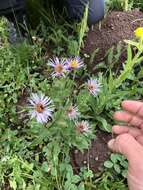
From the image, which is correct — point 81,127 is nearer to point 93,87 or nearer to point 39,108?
point 93,87

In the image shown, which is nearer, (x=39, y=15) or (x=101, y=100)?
(x=101, y=100)

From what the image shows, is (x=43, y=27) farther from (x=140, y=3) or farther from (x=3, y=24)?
(x=140, y=3)

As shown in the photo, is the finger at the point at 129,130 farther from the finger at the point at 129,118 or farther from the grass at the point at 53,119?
the grass at the point at 53,119

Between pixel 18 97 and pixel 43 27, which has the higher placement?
pixel 43 27

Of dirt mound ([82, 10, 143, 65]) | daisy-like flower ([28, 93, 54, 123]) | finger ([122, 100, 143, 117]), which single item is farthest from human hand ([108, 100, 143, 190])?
dirt mound ([82, 10, 143, 65])

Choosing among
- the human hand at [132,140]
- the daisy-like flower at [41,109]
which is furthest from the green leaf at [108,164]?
the daisy-like flower at [41,109]

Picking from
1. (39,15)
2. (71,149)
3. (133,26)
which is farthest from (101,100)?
(39,15)
